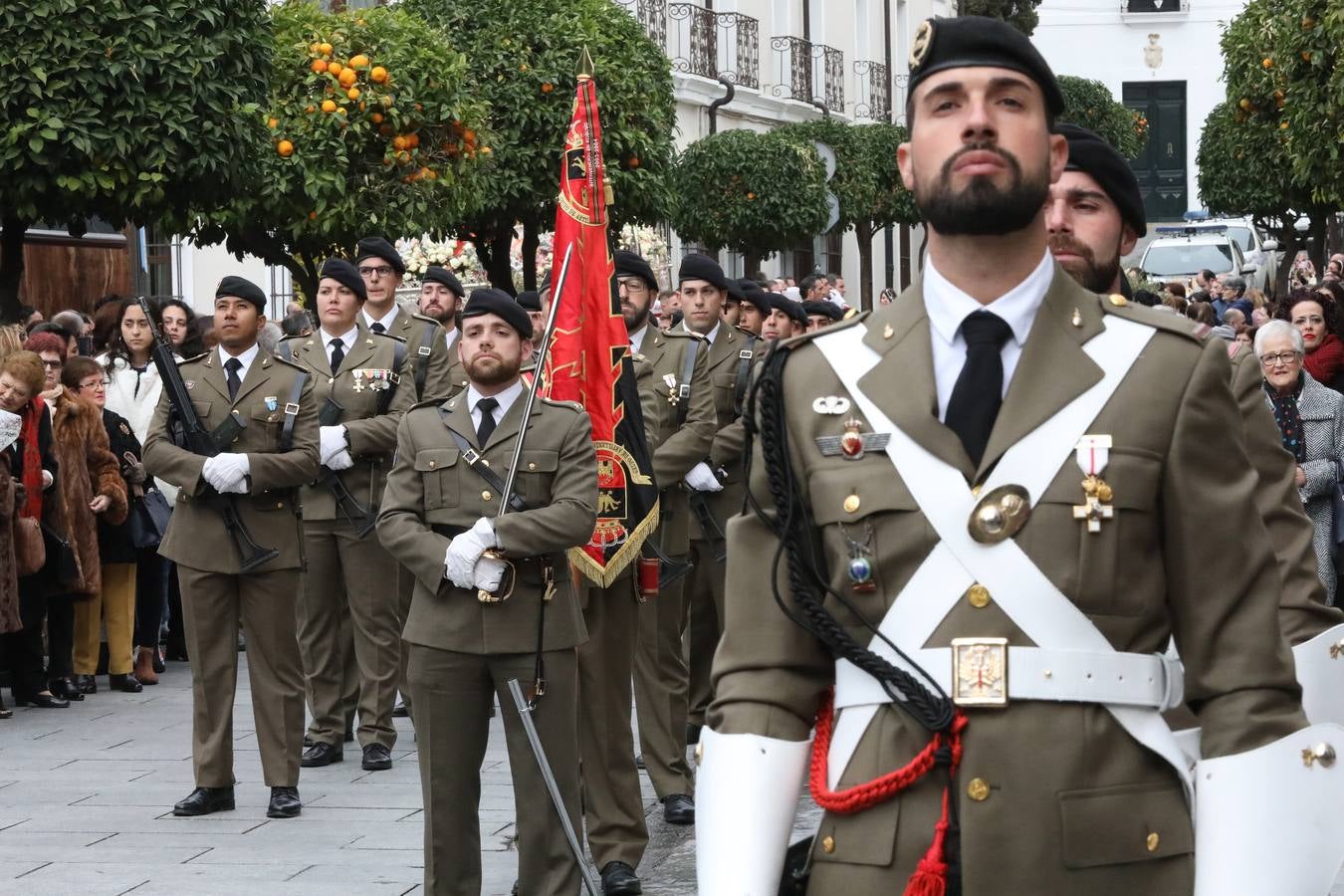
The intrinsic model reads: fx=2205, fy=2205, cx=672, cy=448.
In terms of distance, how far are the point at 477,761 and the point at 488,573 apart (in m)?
0.55

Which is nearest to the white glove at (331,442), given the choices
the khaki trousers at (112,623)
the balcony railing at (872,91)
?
the khaki trousers at (112,623)

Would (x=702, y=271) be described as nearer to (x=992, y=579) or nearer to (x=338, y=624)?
(x=338, y=624)

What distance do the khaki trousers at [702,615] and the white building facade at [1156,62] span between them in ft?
161

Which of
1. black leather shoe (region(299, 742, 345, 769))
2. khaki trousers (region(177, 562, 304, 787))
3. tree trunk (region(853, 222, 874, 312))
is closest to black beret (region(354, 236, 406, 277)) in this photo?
black leather shoe (region(299, 742, 345, 769))

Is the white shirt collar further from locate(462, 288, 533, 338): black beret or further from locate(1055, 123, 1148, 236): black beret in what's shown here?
locate(462, 288, 533, 338): black beret

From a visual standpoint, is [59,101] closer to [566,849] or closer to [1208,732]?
[566,849]

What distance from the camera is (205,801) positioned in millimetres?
8477

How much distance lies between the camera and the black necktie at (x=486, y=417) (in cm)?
692

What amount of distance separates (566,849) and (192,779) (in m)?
3.19

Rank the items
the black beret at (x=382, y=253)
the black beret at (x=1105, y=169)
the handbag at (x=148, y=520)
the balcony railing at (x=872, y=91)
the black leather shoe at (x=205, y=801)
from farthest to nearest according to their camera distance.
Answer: the balcony railing at (x=872, y=91) → the handbag at (x=148, y=520) → the black beret at (x=382, y=253) → the black leather shoe at (x=205, y=801) → the black beret at (x=1105, y=169)

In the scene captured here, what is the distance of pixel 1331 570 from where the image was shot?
9.44 metres

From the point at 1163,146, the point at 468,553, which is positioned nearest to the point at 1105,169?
the point at 468,553

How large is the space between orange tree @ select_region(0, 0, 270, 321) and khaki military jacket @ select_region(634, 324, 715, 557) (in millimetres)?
4138

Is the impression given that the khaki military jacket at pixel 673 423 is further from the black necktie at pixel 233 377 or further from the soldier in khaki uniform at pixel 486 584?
the soldier in khaki uniform at pixel 486 584
